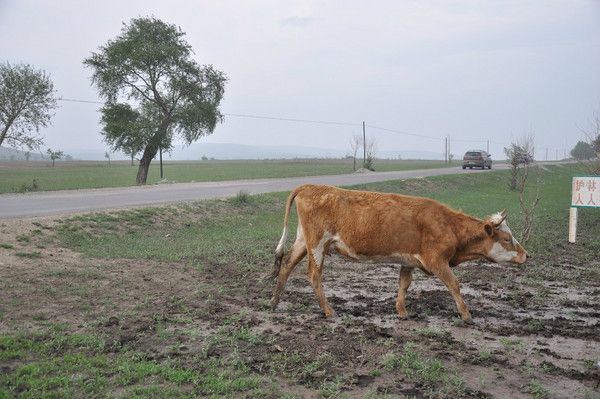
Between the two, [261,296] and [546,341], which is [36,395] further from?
[546,341]

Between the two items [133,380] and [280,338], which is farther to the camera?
[280,338]

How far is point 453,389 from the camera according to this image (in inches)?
211

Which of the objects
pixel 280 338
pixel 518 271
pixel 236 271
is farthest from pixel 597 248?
pixel 280 338

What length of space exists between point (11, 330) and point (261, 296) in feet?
11.8

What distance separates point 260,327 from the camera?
7.36m

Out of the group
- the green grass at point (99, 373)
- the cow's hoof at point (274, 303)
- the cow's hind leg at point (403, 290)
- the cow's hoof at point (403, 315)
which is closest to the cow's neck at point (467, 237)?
the cow's hind leg at point (403, 290)

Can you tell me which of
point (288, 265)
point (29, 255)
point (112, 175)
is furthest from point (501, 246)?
point (112, 175)

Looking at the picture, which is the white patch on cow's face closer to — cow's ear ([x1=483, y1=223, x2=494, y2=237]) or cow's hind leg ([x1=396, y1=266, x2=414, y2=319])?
cow's ear ([x1=483, y1=223, x2=494, y2=237])

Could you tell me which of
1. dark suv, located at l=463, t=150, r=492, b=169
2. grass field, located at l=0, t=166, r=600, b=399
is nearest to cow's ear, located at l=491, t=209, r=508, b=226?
grass field, located at l=0, t=166, r=600, b=399

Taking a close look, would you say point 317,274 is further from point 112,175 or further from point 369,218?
point 112,175

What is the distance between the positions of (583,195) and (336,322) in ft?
36.6

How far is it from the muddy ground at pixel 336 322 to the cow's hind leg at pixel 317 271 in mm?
265

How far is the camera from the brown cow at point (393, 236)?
8.05 metres

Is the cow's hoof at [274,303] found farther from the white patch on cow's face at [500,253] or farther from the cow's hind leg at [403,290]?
the white patch on cow's face at [500,253]
